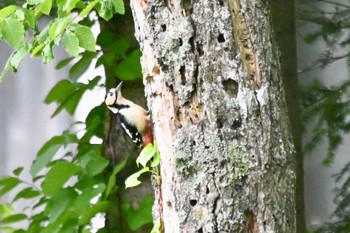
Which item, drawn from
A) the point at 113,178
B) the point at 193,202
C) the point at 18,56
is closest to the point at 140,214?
the point at 113,178

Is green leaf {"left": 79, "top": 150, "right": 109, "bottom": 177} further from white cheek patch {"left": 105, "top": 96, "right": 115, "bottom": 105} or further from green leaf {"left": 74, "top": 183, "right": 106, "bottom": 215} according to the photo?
white cheek patch {"left": 105, "top": 96, "right": 115, "bottom": 105}

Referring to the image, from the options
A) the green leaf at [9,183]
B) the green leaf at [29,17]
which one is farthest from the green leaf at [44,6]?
the green leaf at [9,183]

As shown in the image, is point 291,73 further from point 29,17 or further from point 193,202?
point 193,202

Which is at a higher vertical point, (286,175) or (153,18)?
(153,18)

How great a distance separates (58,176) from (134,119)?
60 centimetres

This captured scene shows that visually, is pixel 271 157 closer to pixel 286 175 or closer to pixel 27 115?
pixel 286 175

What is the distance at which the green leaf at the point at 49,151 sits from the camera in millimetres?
2539

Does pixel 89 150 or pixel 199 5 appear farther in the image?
pixel 89 150

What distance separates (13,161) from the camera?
3604 mm

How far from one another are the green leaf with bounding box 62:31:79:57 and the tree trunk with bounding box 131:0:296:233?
0.28 m

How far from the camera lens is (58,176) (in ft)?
8.26

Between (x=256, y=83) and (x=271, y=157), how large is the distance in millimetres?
138

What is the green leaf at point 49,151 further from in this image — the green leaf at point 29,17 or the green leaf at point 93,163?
the green leaf at point 29,17

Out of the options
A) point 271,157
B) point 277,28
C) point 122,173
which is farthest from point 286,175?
point 122,173
